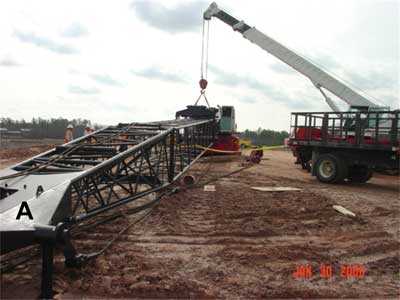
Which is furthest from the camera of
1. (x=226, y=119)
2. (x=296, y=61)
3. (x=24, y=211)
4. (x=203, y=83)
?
(x=226, y=119)

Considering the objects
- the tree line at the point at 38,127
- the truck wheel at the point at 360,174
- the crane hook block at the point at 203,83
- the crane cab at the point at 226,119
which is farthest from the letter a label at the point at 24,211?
the tree line at the point at 38,127

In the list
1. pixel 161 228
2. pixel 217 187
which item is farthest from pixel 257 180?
pixel 161 228

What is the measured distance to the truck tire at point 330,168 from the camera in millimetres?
12344

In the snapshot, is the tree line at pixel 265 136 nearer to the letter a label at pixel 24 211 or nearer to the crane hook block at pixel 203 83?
the crane hook block at pixel 203 83

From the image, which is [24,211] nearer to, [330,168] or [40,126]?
[330,168]

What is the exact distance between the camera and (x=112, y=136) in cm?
838

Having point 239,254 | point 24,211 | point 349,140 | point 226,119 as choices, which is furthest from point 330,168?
point 24,211

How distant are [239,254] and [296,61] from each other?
42.5ft

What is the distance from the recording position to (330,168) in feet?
41.8

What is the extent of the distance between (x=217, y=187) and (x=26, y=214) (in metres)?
7.20

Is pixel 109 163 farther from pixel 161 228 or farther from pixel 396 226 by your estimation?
pixel 396 226

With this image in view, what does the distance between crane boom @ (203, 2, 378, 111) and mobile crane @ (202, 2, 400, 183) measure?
38 millimetres
